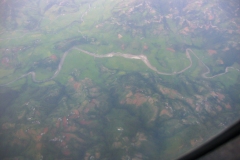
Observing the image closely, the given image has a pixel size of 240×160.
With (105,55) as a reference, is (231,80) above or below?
below

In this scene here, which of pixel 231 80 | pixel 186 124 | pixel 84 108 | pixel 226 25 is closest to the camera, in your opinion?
pixel 186 124

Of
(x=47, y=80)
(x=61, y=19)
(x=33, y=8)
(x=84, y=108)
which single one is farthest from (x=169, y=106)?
(x=33, y=8)

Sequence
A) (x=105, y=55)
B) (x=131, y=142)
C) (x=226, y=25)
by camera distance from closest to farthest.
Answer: (x=131, y=142) → (x=105, y=55) → (x=226, y=25)

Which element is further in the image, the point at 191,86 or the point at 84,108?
the point at 191,86

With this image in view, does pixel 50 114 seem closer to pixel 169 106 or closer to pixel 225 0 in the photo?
pixel 169 106

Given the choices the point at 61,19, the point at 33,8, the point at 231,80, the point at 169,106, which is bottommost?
the point at 231,80

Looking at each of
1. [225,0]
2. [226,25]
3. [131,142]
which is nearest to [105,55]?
[131,142]

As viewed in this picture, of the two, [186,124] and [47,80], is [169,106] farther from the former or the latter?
[47,80]
